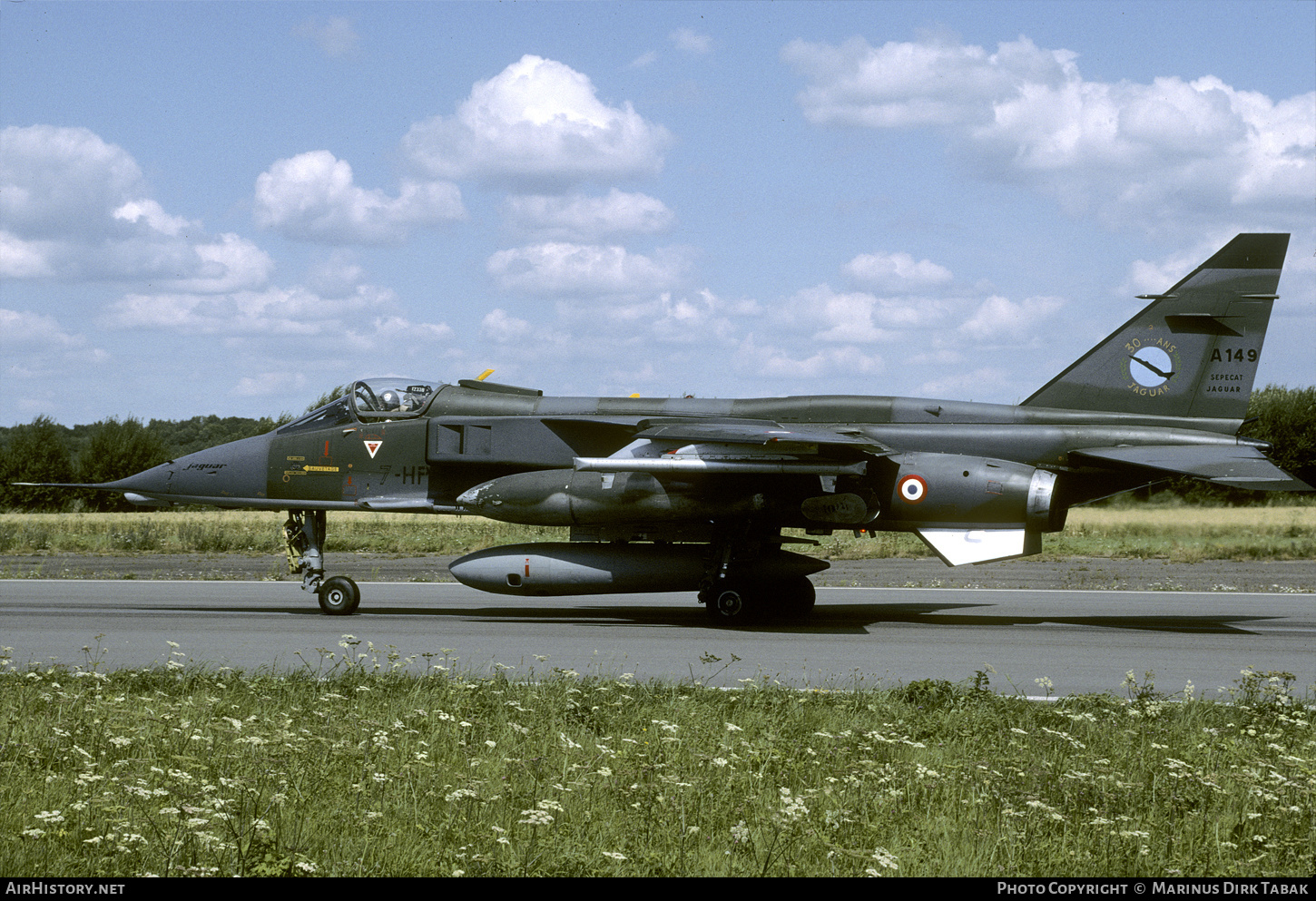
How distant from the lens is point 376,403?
53.5 ft

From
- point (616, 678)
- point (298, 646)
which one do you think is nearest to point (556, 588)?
point (298, 646)

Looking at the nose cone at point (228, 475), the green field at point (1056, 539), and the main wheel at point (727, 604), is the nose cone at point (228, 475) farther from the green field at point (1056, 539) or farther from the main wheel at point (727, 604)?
the green field at point (1056, 539)

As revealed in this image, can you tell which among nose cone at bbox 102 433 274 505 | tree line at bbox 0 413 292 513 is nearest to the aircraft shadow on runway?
nose cone at bbox 102 433 274 505

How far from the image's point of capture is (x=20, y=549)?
3112 cm

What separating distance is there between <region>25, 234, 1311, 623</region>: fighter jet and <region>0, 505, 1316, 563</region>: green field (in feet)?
47.2

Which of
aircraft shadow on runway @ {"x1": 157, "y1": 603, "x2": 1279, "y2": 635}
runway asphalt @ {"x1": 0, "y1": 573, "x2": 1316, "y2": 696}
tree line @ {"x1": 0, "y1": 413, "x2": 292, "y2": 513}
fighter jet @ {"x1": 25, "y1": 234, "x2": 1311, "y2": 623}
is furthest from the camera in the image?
tree line @ {"x1": 0, "y1": 413, "x2": 292, "y2": 513}

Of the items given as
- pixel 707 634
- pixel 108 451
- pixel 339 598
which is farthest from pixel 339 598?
pixel 108 451

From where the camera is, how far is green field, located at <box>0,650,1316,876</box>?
4945 mm

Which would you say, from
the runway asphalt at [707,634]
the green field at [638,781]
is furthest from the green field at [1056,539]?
the green field at [638,781]

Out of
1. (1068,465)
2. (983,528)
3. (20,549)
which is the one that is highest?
(1068,465)

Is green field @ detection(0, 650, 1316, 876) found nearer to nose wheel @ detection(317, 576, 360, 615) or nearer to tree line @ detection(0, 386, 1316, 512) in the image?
nose wheel @ detection(317, 576, 360, 615)

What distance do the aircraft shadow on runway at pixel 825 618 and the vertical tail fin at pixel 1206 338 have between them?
118 inches
